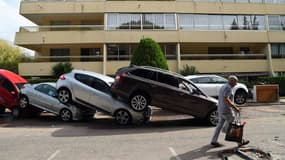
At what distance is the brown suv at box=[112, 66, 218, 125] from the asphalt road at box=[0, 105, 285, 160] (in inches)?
28.6

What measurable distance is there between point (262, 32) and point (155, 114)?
1795cm

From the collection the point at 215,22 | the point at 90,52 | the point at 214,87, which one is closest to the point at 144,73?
the point at 214,87

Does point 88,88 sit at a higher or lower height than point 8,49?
lower

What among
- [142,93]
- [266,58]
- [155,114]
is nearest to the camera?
[142,93]

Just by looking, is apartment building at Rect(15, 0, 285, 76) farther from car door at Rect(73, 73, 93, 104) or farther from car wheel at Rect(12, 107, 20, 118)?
car door at Rect(73, 73, 93, 104)

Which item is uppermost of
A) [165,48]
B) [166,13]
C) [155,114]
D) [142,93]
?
[166,13]

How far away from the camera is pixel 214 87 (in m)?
17.1

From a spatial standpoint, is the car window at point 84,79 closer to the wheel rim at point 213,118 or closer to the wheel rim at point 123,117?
the wheel rim at point 123,117

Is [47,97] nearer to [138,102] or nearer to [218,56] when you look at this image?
[138,102]

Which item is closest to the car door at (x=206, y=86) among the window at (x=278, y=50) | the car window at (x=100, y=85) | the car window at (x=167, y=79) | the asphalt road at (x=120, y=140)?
the asphalt road at (x=120, y=140)

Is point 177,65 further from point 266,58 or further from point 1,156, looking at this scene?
point 1,156

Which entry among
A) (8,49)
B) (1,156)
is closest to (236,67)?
(1,156)

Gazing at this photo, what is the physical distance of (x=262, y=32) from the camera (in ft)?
92.0

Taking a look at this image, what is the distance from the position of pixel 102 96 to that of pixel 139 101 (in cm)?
159
